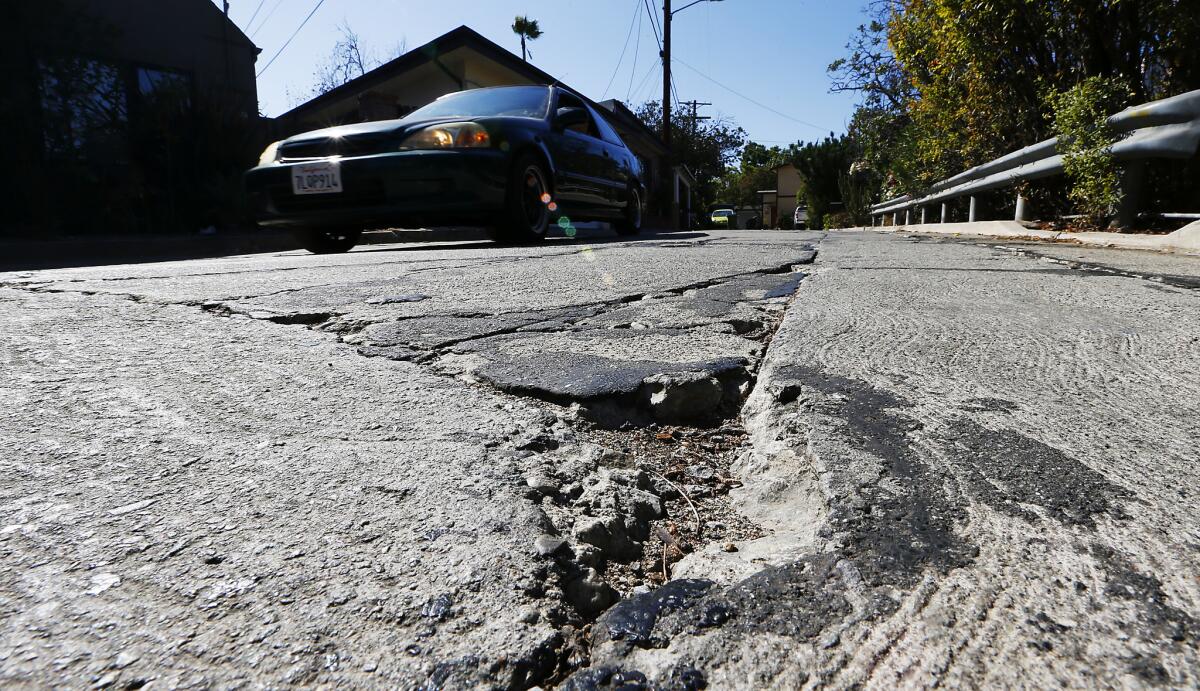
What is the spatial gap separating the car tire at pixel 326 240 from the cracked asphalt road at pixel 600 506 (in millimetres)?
4042

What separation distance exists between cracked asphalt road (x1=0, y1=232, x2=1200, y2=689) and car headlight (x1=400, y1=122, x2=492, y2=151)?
11.1 ft

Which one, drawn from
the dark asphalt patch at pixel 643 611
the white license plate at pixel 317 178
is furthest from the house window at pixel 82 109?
the dark asphalt patch at pixel 643 611

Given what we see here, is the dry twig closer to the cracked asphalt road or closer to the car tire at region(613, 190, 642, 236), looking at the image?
the cracked asphalt road

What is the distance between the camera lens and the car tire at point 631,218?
799 centimetres

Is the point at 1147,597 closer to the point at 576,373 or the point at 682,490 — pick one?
the point at 682,490

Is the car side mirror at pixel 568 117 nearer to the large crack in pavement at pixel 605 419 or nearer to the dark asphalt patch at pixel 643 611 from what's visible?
the large crack in pavement at pixel 605 419

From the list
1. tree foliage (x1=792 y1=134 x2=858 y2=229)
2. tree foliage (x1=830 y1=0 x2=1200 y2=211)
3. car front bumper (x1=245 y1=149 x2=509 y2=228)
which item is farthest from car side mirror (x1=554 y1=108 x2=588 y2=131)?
tree foliage (x1=792 y1=134 x2=858 y2=229)

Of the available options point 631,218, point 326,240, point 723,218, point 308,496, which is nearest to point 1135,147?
point 631,218

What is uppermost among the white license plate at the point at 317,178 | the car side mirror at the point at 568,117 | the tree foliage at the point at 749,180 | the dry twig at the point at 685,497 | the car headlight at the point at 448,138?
the tree foliage at the point at 749,180

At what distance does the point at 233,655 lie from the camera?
55 cm

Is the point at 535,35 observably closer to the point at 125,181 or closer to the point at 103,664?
the point at 125,181

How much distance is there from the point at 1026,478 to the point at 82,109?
1082 centimetres

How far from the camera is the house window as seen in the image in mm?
8258

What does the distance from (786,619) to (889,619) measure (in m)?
0.08
